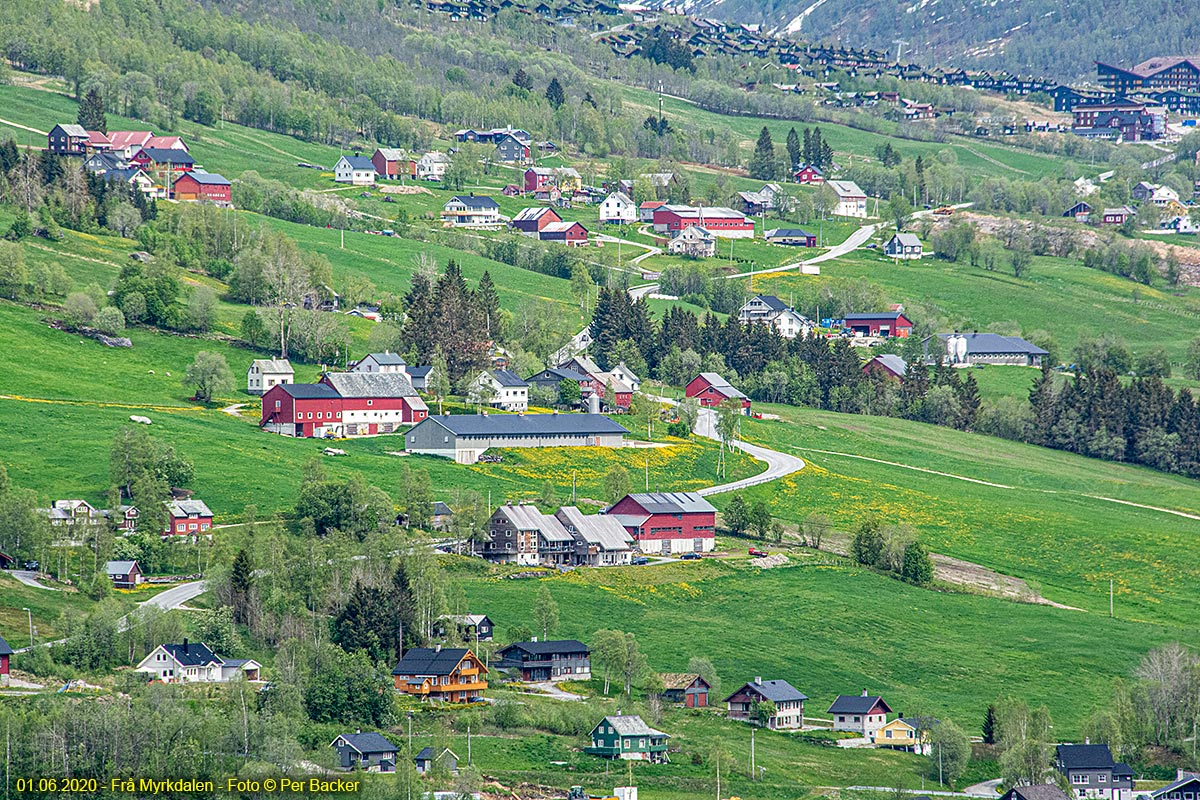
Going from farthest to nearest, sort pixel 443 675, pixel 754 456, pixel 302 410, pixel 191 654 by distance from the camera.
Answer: pixel 754 456 < pixel 302 410 < pixel 443 675 < pixel 191 654

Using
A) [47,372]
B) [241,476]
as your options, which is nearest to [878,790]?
[241,476]

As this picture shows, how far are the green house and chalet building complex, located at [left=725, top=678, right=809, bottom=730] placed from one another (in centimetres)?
842

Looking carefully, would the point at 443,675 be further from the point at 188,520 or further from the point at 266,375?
the point at 266,375

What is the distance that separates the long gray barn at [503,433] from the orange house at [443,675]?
40.9m

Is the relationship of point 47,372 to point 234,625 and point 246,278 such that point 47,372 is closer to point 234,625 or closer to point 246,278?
point 246,278

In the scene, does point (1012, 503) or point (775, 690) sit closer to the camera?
point (775, 690)

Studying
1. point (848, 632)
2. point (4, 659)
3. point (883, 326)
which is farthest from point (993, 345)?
point (4, 659)

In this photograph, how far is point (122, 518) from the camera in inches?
4311

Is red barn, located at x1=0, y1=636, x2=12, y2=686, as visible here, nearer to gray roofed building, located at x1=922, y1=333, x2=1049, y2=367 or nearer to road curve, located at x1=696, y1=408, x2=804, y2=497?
road curve, located at x1=696, y1=408, x2=804, y2=497

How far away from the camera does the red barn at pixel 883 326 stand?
19825 centimetres

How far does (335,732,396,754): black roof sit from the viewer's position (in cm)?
8150

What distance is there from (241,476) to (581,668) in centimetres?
3023

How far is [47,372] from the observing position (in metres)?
140

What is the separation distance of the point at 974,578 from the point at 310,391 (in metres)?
48.3
